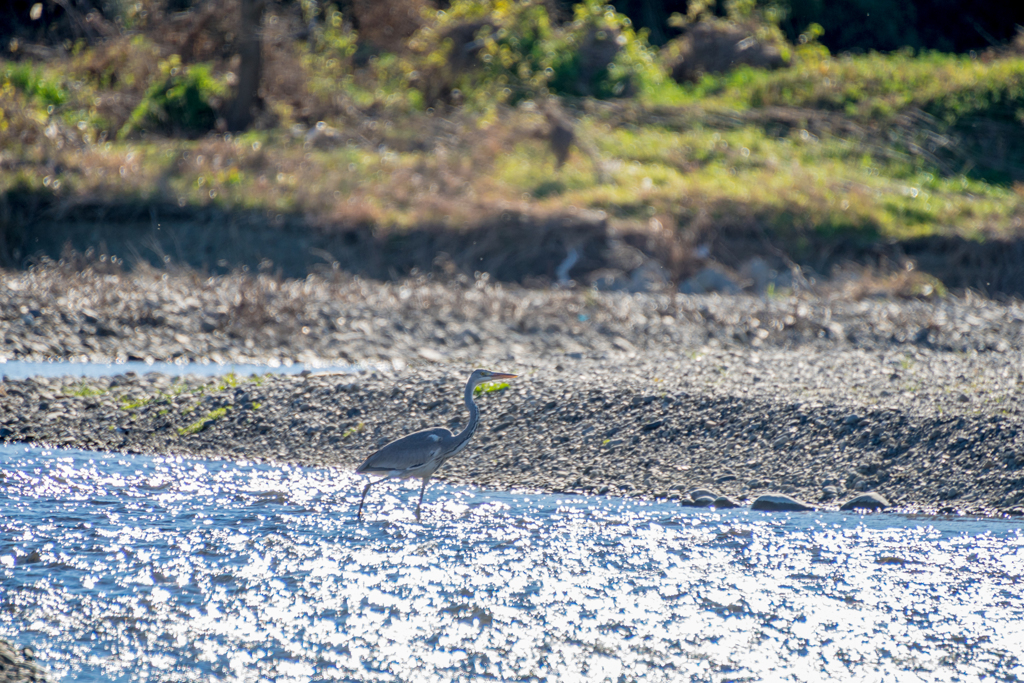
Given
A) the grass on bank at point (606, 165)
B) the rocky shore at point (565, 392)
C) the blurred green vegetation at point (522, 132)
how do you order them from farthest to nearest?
the blurred green vegetation at point (522, 132)
the grass on bank at point (606, 165)
the rocky shore at point (565, 392)

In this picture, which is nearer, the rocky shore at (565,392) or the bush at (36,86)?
the rocky shore at (565,392)

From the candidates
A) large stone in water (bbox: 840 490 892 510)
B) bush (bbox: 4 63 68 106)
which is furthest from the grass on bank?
large stone in water (bbox: 840 490 892 510)

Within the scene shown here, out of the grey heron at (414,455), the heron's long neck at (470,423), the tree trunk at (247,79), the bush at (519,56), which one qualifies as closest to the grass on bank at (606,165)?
the tree trunk at (247,79)

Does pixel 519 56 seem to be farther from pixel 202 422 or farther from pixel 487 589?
pixel 487 589

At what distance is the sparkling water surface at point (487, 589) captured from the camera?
16.9 ft

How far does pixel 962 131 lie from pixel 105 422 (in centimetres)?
2357

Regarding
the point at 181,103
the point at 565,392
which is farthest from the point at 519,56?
the point at 565,392

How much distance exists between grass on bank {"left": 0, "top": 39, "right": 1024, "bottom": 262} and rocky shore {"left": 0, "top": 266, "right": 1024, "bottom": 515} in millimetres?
5349

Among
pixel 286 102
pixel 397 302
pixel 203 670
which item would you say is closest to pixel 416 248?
pixel 397 302

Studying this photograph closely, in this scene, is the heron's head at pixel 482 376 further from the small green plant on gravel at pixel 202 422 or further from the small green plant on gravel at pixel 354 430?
the small green plant on gravel at pixel 202 422

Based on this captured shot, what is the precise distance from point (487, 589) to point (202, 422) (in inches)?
181

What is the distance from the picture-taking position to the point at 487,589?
19.7 ft

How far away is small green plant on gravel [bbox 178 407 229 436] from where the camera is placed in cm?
950

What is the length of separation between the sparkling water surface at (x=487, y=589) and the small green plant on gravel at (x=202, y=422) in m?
1.61
